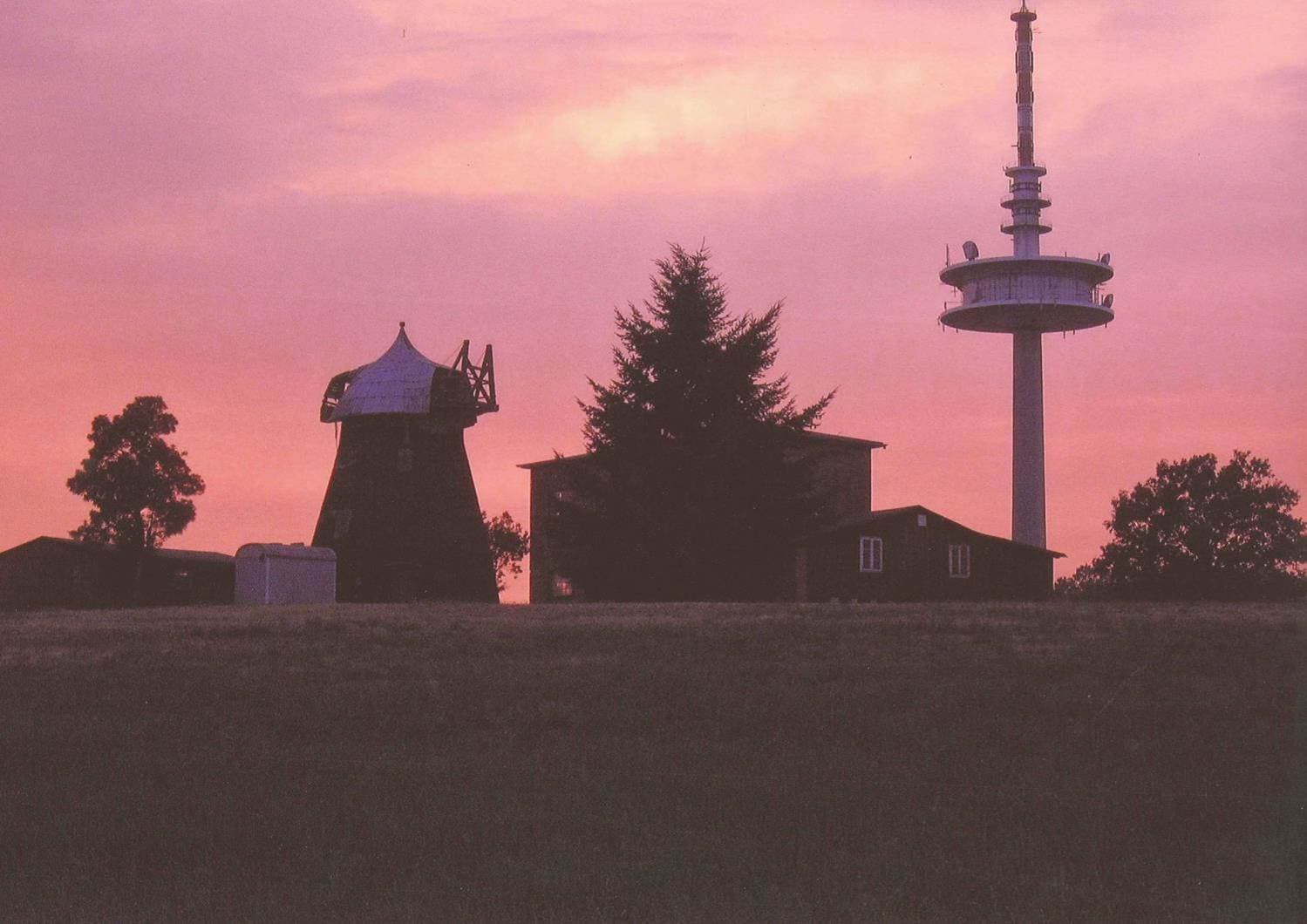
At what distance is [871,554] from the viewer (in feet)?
209

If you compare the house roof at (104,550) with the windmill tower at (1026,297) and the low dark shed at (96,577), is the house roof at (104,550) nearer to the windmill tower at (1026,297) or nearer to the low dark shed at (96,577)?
the low dark shed at (96,577)

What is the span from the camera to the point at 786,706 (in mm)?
19062

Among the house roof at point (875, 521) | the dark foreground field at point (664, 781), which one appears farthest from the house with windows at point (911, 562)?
the dark foreground field at point (664, 781)

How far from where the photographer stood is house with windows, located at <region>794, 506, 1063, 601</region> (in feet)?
206

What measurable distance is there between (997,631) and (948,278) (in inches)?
3100

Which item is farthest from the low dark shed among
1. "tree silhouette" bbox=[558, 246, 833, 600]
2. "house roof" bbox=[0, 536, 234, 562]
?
"tree silhouette" bbox=[558, 246, 833, 600]

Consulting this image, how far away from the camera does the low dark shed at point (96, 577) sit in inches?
2881

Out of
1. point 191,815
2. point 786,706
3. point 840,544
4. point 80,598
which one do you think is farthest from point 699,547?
point 191,815

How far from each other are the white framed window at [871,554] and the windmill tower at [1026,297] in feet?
122

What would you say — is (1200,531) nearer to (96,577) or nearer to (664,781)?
(96,577)

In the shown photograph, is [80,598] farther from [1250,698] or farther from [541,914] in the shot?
[541,914]

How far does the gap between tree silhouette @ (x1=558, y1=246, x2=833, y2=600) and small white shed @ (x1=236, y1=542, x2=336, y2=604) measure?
8729mm

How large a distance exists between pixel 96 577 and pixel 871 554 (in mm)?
31152

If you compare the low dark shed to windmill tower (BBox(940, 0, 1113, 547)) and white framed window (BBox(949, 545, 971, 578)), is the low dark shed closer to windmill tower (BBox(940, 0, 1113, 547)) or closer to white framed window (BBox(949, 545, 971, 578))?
white framed window (BBox(949, 545, 971, 578))
